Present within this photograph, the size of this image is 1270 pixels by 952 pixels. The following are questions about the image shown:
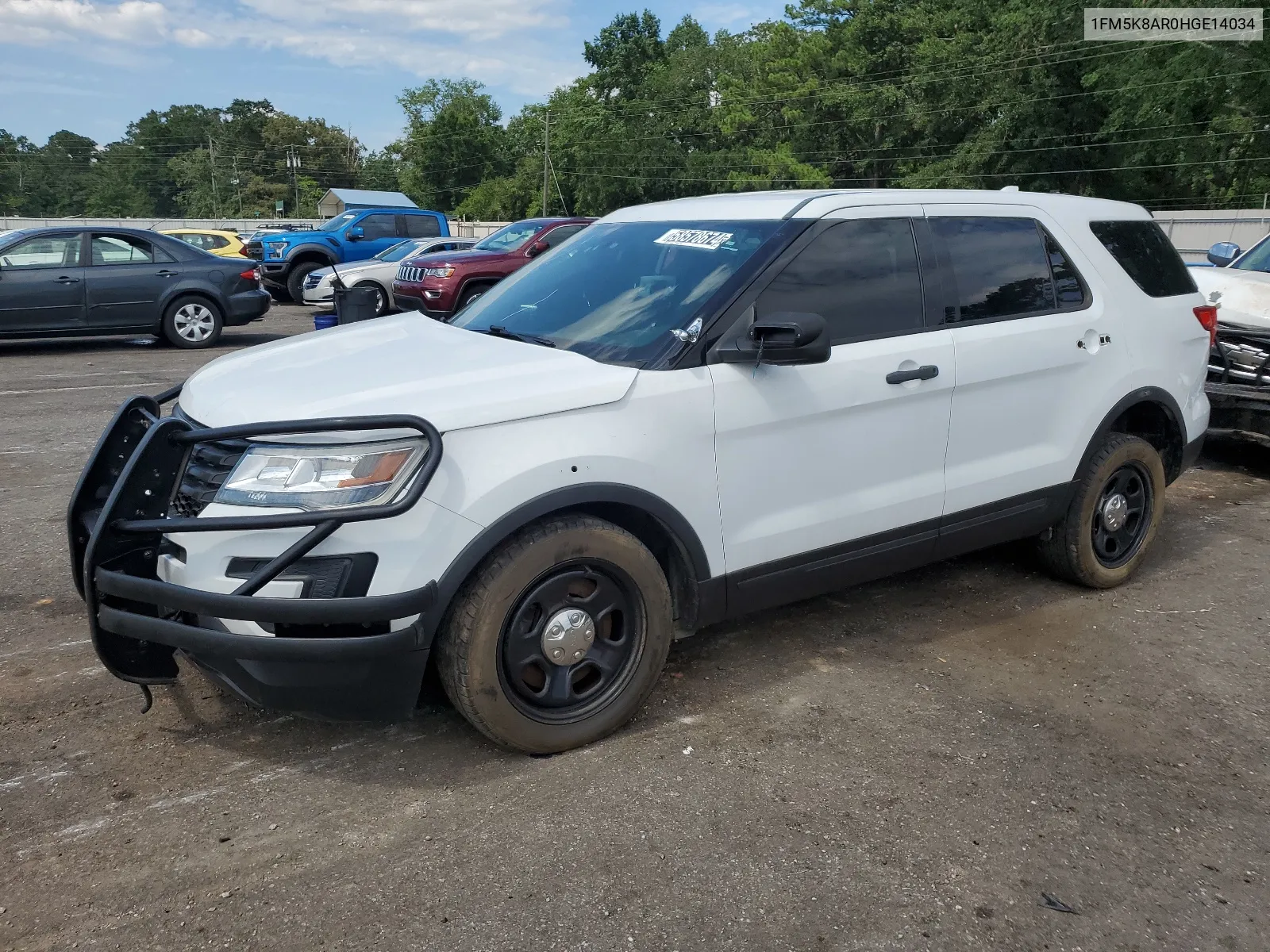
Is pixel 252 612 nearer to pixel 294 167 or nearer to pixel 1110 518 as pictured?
pixel 1110 518

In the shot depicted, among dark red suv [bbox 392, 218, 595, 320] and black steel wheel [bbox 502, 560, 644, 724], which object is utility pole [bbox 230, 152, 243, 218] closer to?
dark red suv [bbox 392, 218, 595, 320]

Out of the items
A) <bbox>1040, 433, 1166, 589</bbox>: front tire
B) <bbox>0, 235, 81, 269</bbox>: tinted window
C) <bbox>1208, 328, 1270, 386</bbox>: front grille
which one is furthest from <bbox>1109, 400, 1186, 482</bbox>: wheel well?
<bbox>0, 235, 81, 269</bbox>: tinted window

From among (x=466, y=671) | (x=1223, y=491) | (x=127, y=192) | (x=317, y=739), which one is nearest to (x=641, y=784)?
(x=466, y=671)

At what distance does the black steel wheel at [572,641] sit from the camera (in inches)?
125

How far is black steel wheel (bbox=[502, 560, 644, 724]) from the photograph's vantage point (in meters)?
3.16

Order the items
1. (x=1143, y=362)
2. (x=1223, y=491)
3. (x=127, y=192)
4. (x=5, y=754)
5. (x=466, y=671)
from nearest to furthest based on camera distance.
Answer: (x=466, y=671)
(x=5, y=754)
(x=1143, y=362)
(x=1223, y=491)
(x=127, y=192)

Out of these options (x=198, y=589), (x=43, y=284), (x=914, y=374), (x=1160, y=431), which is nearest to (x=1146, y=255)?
(x=1160, y=431)

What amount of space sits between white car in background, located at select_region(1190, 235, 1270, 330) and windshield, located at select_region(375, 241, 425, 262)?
43.8 feet

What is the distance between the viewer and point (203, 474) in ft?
9.95

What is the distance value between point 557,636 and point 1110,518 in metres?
3.00

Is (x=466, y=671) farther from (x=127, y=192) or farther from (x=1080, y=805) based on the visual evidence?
(x=127, y=192)

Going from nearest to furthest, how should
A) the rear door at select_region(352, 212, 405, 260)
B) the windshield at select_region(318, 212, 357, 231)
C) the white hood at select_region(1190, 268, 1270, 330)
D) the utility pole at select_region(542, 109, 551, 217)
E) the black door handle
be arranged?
the black door handle
the white hood at select_region(1190, 268, 1270, 330)
the rear door at select_region(352, 212, 405, 260)
the windshield at select_region(318, 212, 357, 231)
the utility pole at select_region(542, 109, 551, 217)

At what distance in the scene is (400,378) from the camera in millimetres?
3195

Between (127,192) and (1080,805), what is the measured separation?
129801 millimetres
